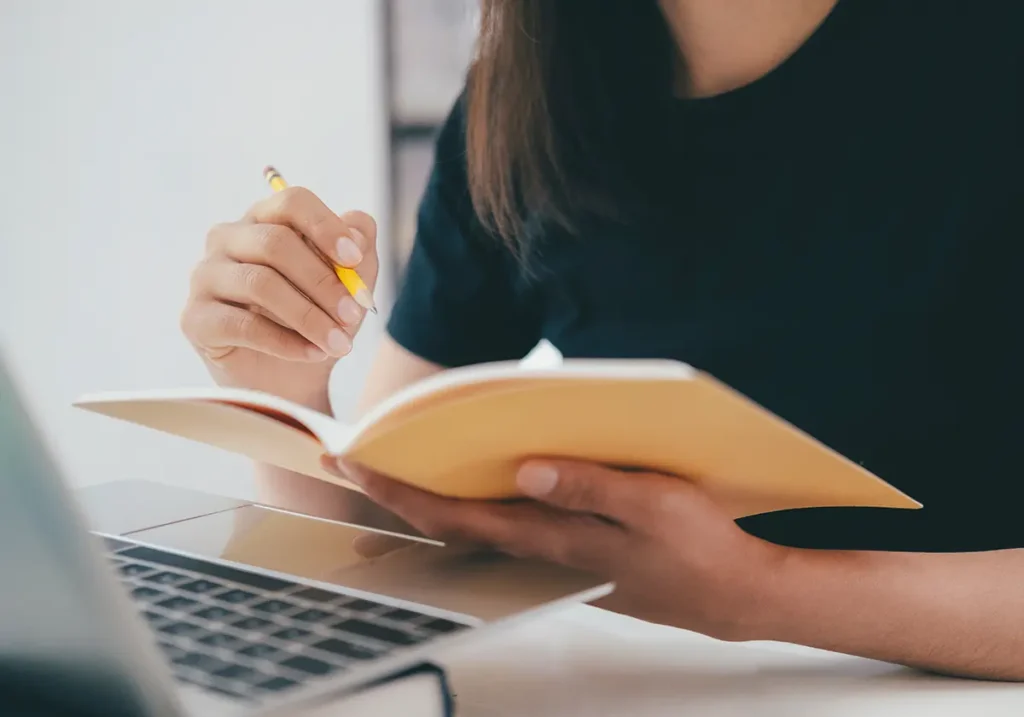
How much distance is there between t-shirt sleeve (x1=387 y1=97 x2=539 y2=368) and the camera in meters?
0.86

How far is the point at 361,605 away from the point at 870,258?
0.48m

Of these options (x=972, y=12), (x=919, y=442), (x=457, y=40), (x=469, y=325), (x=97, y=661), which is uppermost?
(x=457, y=40)

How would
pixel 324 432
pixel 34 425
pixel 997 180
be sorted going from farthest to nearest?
pixel 997 180 → pixel 324 432 → pixel 34 425

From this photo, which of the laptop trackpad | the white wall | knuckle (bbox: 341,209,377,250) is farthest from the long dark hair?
the white wall

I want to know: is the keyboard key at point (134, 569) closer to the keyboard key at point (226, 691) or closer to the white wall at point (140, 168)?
the keyboard key at point (226, 691)

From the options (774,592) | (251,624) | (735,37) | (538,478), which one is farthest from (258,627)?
(735,37)

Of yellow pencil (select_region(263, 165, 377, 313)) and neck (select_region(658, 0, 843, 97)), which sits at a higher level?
neck (select_region(658, 0, 843, 97))

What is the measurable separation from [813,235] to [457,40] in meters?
1.11

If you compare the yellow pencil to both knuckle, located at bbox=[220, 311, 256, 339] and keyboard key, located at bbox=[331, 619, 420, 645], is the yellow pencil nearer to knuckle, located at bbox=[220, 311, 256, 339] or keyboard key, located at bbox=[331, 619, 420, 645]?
knuckle, located at bbox=[220, 311, 256, 339]

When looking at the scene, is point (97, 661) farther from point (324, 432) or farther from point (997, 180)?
point (997, 180)

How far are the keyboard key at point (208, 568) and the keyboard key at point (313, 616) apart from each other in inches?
1.4

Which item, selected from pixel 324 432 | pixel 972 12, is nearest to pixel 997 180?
pixel 972 12

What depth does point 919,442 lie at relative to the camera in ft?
2.27

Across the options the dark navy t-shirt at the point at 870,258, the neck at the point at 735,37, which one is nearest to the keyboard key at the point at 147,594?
the dark navy t-shirt at the point at 870,258
